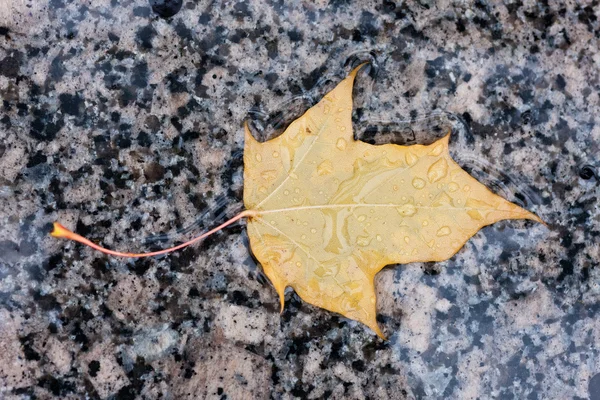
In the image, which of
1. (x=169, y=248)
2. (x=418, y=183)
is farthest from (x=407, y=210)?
(x=169, y=248)

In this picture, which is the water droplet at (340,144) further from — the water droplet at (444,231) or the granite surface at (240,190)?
the water droplet at (444,231)

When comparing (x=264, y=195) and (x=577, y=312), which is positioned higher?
(x=264, y=195)

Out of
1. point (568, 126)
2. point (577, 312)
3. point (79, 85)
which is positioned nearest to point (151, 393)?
point (79, 85)

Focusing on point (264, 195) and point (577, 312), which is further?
point (577, 312)

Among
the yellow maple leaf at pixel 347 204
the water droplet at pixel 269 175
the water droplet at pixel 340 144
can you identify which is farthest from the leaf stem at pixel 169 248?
the water droplet at pixel 340 144

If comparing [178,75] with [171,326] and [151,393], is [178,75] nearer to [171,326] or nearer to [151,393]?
[171,326]

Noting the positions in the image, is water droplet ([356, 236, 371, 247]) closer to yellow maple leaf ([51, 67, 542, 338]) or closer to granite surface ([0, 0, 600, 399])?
yellow maple leaf ([51, 67, 542, 338])

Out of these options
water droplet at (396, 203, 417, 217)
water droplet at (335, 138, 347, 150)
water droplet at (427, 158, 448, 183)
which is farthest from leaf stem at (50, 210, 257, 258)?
water droplet at (427, 158, 448, 183)
